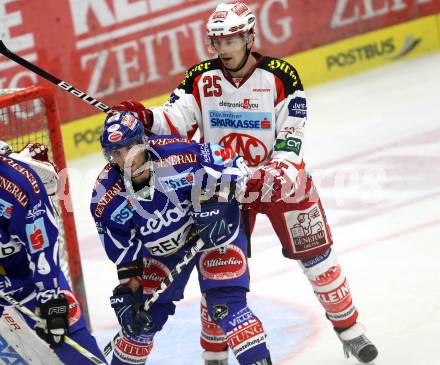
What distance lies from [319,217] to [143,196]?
3.36 feet

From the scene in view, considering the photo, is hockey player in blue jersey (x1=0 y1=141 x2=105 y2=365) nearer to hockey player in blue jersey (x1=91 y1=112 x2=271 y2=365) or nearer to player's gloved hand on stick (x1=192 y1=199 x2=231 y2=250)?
hockey player in blue jersey (x1=91 y1=112 x2=271 y2=365)

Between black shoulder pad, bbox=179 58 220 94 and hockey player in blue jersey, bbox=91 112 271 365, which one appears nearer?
hockey player in blue jersey, bbox=91 112 271 365

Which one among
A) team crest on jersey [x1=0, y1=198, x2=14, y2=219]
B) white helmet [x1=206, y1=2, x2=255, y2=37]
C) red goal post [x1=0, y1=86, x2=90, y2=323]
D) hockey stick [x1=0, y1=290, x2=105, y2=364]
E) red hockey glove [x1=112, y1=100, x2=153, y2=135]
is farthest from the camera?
red goal post [x1=0, y1=86, x2=90, y2=323]

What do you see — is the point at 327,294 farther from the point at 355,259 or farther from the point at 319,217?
the point at 355,259

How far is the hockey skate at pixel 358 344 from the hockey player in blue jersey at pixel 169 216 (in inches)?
32.0

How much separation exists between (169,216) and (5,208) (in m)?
0.68

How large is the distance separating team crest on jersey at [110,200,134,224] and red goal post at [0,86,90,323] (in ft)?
4.67

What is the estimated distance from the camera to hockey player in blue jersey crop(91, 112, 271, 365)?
4.70m

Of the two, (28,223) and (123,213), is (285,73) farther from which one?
(28,223)

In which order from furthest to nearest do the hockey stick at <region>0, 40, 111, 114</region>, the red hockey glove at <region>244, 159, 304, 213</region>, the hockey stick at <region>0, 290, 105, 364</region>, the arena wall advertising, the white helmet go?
the arena wall advertising → the hockey stick at <region>0, 40, 111, 114</region> → the white helmet → the red hockey glove at <region>244, 159, 304, 213</region> → the hockey stick at <region>0, 290, 105, 364</region>

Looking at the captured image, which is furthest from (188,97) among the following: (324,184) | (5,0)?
(5,0)

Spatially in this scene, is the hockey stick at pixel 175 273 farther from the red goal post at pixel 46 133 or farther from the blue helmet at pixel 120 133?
the red goal post at pixel 46 133

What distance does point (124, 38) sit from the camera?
10.3m

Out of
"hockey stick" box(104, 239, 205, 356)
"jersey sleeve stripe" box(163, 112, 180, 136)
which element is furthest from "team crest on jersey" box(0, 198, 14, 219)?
"jersey sleeve stripe" box(163, 112, 180, 136)
